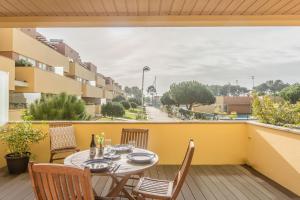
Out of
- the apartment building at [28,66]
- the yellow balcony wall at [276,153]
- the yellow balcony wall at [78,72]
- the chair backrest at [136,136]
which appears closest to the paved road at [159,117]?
the chair backrest at [136,136]

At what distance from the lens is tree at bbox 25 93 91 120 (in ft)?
23.7

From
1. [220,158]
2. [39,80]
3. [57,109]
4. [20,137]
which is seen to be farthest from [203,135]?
[39,80]

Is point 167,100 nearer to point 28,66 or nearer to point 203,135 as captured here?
point 28,66

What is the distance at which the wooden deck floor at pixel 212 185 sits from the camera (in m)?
3.62

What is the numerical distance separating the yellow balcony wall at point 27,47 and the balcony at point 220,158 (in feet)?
28.1

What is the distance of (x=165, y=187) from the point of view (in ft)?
9.28

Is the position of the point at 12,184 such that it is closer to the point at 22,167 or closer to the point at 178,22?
the point at 22,167

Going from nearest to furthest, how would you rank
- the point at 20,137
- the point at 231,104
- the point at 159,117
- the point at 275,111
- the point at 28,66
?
the point at 20,137 → the point at 275,111 → the point at 28,66 → the point at 159,117 → the point at 231,104

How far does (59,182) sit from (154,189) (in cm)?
119

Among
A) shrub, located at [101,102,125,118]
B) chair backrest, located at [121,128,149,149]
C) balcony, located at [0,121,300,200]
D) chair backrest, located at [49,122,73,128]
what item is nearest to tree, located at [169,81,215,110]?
shrub, located at [101,102,125,118]

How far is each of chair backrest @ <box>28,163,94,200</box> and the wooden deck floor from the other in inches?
75.3

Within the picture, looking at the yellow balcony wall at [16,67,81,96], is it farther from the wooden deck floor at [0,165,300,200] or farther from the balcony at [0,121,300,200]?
the wooden deck floor at [0,165,300,200]

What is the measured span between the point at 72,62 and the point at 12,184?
1862cm

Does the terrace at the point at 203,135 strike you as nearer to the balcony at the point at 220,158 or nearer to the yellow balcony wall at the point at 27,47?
the balcony at the point at 220,158
